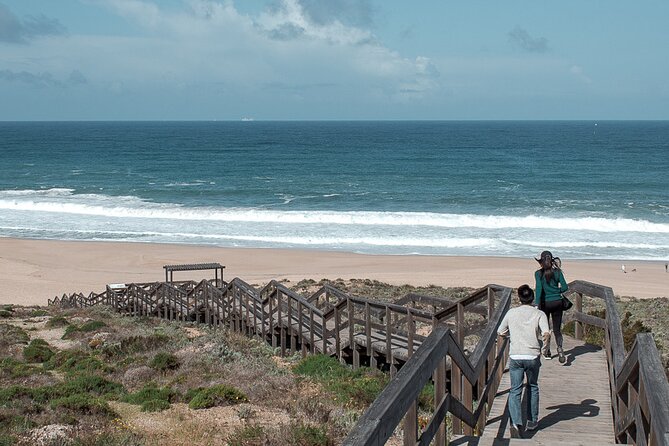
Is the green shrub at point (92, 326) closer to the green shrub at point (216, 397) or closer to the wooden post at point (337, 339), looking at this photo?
the wooden post at point (337, 339)

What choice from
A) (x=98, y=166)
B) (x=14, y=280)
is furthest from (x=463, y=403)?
(x=98, y=166)

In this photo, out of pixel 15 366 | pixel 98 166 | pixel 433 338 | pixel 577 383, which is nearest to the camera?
pixel 433 338

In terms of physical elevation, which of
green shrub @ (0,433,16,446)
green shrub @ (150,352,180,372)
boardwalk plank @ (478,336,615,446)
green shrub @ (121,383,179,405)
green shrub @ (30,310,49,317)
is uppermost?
boardwalk plank @ (478,336,615,446)

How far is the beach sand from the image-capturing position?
108ft

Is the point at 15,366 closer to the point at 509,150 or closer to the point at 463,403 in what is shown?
the point at 463,403

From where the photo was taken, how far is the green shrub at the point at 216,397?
34.0 feet

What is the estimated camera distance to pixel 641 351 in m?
5.17

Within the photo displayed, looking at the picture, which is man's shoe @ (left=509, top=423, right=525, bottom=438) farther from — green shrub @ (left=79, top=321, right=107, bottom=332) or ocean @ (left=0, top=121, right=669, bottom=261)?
ocean @ (left=0, top=121, right=669, bottom=261)

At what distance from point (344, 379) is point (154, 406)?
3.11 m

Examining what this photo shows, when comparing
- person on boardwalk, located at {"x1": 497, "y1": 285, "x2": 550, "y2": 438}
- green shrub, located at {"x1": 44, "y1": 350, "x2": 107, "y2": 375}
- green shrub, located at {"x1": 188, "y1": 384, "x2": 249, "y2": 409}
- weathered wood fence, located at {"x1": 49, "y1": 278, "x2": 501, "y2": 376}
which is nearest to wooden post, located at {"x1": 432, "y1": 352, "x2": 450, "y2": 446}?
weathered wood fence, located at {"x1": 49, "y1": 278, "x2": 501, "y2": 376}

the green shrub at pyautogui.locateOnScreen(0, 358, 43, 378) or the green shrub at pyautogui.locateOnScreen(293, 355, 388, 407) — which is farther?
the green shrub at pyautogui.locateOnScreen(0, 358, 43, 378)

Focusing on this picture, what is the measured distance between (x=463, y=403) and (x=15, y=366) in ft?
36.1

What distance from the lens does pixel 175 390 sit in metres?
11.4

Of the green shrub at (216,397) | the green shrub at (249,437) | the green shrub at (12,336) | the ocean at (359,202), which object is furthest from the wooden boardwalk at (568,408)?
the ocean at (359,202)
